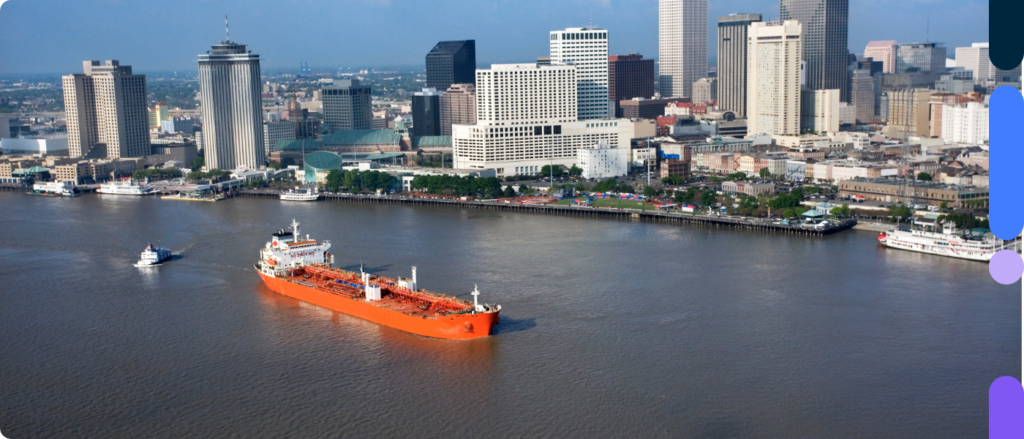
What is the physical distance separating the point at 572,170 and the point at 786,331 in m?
13.6

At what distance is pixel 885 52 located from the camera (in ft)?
161

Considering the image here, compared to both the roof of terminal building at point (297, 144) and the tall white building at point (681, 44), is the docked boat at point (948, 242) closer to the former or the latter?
the roof of terminal building at point (297, 144)

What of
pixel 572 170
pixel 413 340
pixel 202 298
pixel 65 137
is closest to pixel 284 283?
pixel 202 298

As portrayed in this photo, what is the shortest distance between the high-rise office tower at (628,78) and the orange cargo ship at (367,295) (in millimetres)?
24467

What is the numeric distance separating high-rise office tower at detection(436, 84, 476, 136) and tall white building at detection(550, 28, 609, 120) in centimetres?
392

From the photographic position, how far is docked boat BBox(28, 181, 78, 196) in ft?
69.0

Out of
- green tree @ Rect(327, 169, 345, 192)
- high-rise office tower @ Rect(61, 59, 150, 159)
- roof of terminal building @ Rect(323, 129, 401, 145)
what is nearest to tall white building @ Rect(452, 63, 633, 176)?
green tree @ Rect(327, 169, 345, 192)

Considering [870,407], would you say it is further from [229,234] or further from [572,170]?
[572,170]

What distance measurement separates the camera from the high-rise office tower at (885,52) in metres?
48.4

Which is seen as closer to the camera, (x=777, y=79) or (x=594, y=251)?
(x=594, y=251)

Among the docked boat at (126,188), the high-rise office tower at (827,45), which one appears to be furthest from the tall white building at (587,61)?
the high-rise office tower at (827,45)

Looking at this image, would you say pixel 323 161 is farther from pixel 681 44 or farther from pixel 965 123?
pixel 681 44

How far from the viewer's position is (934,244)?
11.9 metres

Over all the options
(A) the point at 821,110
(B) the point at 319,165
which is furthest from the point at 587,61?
(B) the point at 319,165
